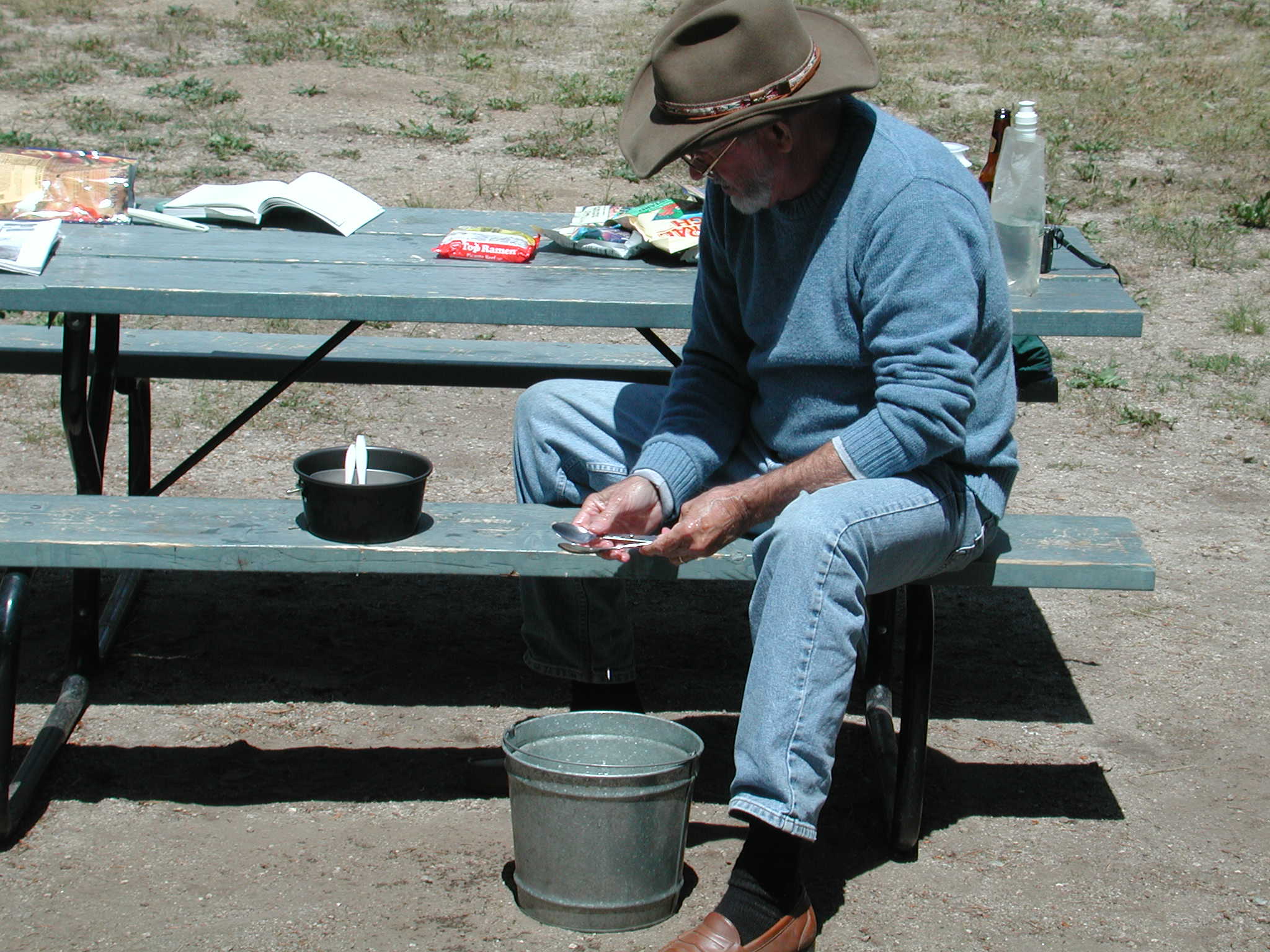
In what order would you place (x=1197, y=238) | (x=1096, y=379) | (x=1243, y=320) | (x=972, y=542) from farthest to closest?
1. (x=1197, y=238)
2. (x=1243, y=320)
3. (x=1096, y=379)
4. (x=972, y=542)

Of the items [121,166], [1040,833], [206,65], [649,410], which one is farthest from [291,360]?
[206,65]

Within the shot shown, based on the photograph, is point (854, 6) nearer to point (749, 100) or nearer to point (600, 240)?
point (600, 240)

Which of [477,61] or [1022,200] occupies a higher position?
[477,61]

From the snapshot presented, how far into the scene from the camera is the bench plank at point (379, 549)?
2.55 metres

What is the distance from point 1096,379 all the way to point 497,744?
3.42 meters

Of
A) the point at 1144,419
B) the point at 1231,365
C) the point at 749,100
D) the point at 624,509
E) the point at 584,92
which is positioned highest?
the point at 584,92

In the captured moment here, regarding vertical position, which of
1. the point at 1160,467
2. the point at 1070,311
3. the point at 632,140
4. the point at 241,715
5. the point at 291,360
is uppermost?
the point at 632,140

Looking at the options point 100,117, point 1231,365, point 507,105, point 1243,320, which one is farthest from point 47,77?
point 1231,365

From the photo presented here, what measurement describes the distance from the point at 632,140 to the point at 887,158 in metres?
0.43

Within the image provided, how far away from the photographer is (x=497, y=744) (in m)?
3.08

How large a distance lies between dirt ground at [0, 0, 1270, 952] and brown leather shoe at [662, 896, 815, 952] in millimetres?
151

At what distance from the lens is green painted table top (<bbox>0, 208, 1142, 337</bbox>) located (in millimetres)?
2895

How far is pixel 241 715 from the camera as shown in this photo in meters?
3.18

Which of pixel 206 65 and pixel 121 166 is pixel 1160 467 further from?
pixel 206 65
